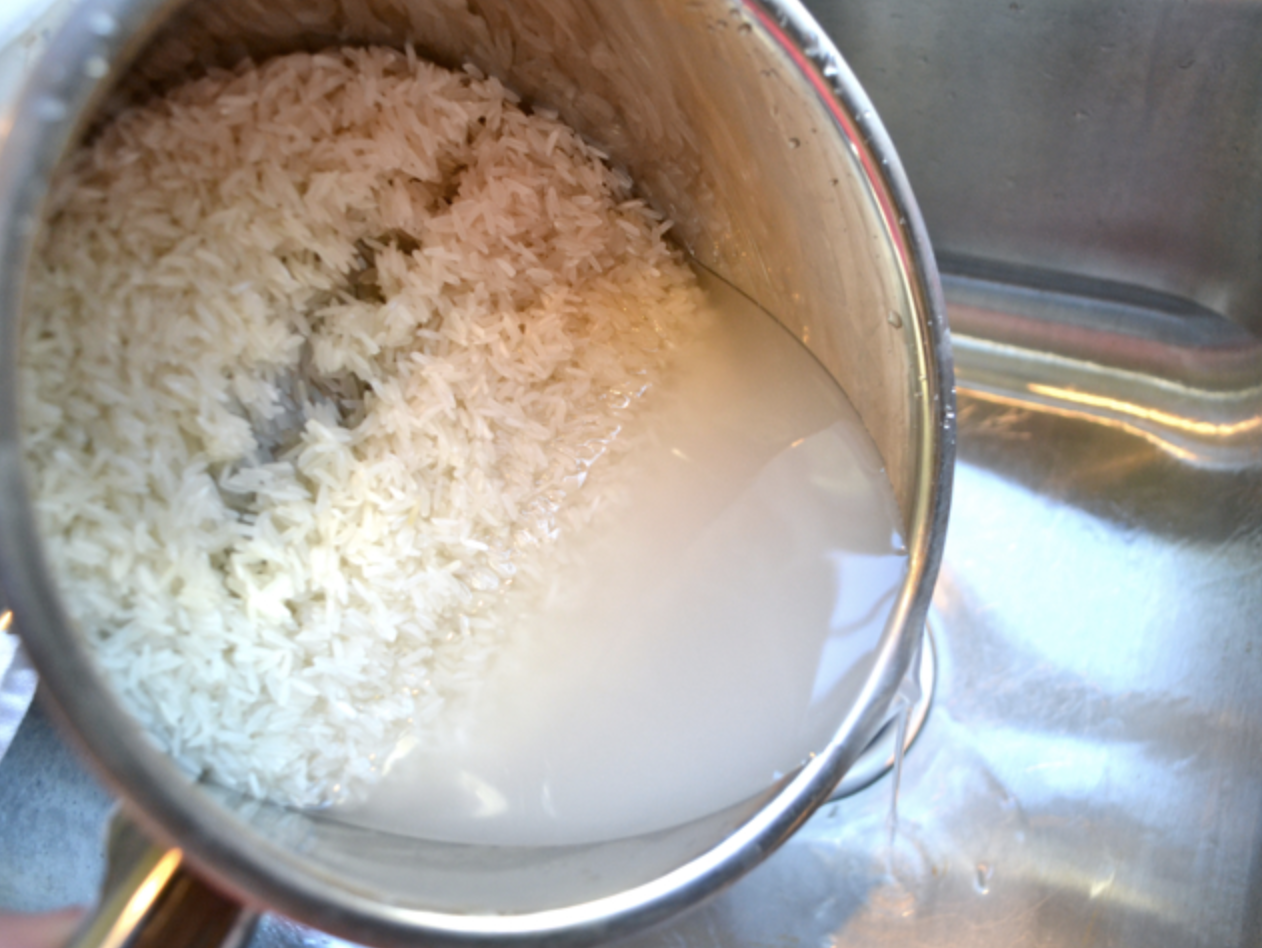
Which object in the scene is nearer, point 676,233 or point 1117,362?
point 676,233

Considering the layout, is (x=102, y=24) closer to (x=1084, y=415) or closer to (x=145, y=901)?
(x=145, y=901)

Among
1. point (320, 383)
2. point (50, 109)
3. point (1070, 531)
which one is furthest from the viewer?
point (1070, 531)

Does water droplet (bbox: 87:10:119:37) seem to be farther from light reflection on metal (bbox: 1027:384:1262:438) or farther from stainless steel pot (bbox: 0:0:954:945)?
light reflection on metal (bbox: 1027:384:1262:438)

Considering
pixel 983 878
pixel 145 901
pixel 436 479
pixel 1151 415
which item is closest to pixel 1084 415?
pixel 1151 415

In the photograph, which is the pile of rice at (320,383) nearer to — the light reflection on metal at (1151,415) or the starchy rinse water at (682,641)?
the starchy rinse water at (682,641)

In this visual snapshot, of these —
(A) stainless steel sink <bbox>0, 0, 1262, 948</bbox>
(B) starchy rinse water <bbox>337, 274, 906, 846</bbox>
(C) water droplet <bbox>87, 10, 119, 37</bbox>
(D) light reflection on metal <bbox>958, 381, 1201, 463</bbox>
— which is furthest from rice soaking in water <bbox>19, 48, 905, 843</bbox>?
(D) light reflection on metal <bbox>958, 381, 1201, 463</bbox>

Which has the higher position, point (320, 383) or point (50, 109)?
point (50, 109)

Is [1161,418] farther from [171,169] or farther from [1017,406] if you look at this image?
[171,169]

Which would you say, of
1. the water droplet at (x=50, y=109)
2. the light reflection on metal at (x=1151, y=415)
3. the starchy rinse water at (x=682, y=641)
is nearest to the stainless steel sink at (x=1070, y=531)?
the light reflection on metal at (x=1151, y=415)
